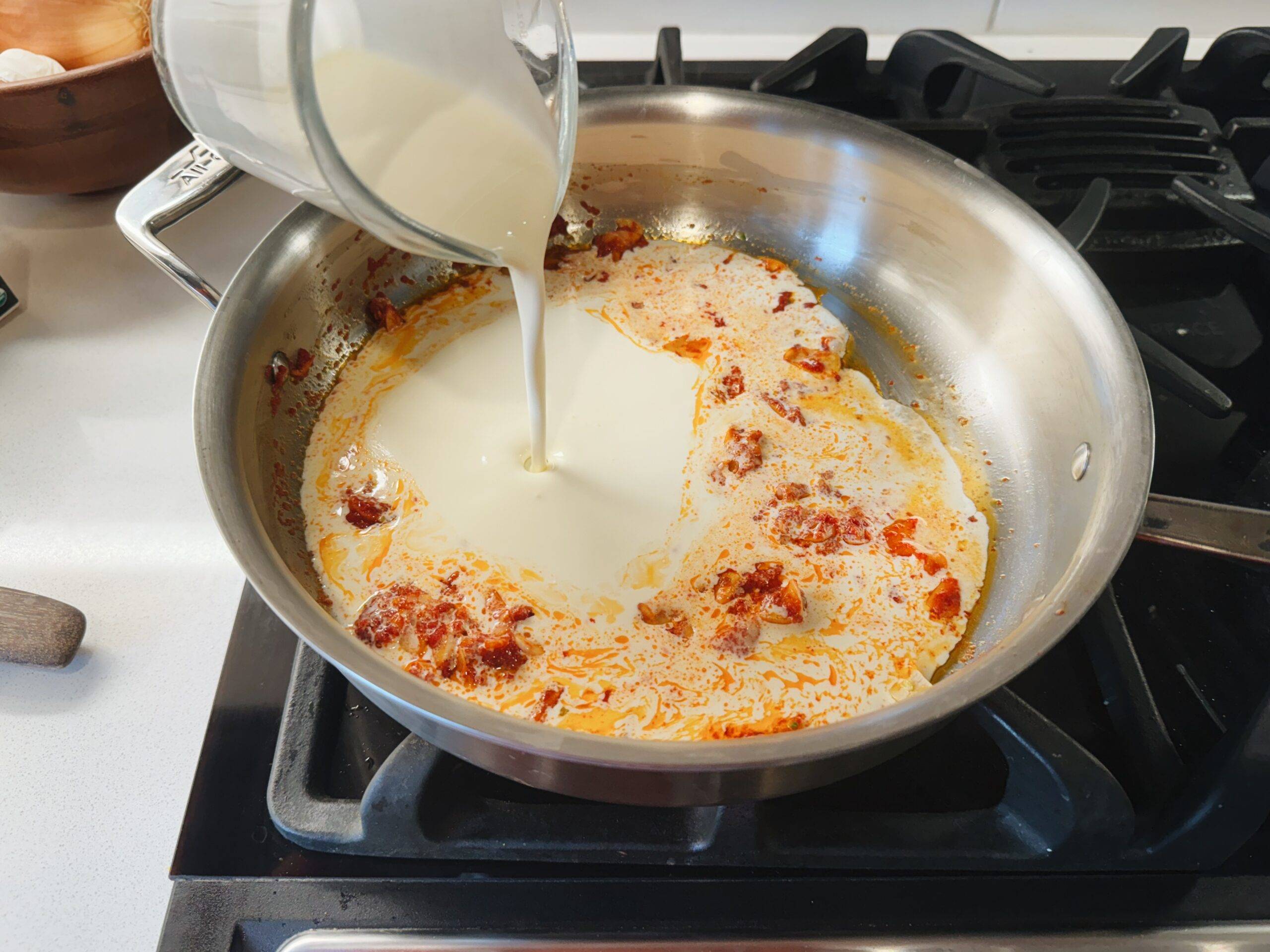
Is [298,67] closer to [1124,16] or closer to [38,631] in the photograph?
[38,631]

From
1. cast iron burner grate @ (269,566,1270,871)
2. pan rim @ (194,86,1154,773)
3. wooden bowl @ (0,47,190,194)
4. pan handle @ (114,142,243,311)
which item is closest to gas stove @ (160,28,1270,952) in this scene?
cast iron burner grate @ (269,566,1270,871)

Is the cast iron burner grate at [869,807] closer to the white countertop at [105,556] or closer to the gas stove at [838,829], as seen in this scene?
the gas stove at [838,829]

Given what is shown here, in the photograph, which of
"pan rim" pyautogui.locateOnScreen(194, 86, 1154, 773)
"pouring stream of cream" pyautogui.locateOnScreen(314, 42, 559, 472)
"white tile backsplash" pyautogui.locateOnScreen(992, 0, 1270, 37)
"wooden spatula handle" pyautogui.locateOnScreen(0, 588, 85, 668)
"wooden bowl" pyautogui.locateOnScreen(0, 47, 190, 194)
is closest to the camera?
"pan rim" pyautogui.locateOnScreen(194, 86, 1154, 773)

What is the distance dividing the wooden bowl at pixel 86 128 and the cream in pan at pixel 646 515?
1.35 feet

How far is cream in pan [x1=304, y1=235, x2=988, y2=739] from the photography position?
864 mm

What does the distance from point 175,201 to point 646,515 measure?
22.6 inches

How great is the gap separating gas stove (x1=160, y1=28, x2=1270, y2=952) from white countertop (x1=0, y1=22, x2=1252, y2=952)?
5cm

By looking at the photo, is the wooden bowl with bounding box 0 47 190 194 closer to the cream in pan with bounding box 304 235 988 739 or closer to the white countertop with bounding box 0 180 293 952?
the white countertop with bounding box 0 180 293 952

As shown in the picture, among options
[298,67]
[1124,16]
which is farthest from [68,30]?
[1124,16]

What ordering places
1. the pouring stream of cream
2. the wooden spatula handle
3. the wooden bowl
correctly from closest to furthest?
the pouring stream of cream
the wooden spatula handle
the wooden bowl

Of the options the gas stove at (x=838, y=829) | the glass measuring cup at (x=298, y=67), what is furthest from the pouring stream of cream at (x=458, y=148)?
the gas stove at (x=838, y=829)

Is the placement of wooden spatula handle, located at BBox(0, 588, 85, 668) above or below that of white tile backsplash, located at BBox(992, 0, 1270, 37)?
below

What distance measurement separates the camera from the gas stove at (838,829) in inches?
28.3

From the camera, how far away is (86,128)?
3.60 ft
